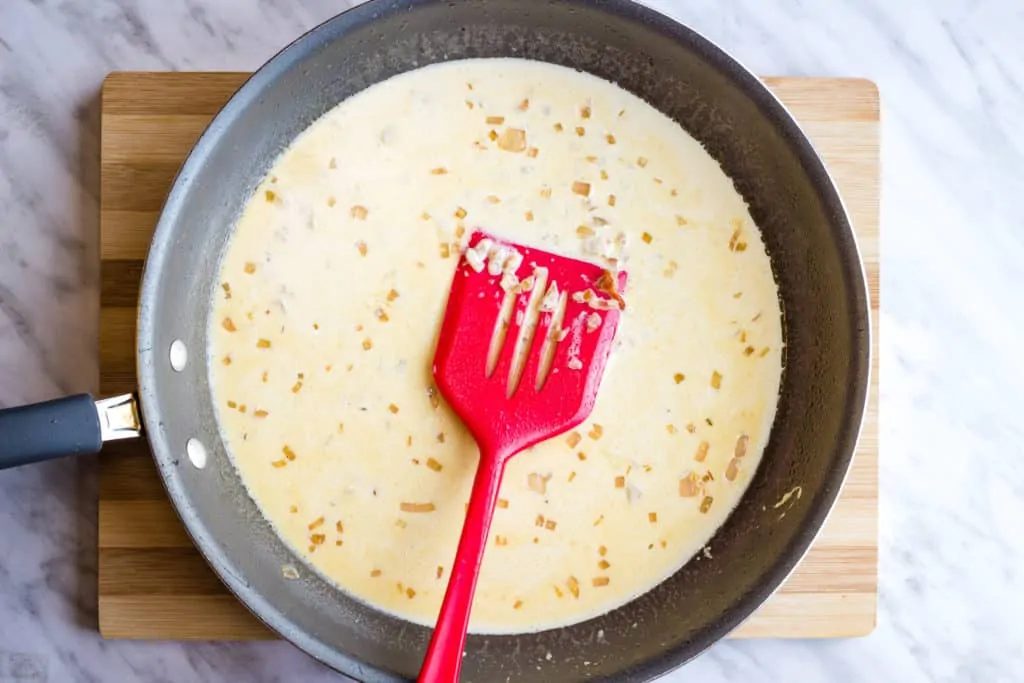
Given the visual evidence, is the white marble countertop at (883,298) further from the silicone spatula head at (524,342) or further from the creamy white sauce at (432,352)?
the silicone spatula head at (524,342)

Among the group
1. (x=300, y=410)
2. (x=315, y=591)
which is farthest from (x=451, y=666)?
(x=300, y=410)

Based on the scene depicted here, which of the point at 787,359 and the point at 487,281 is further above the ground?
the point at 487,281

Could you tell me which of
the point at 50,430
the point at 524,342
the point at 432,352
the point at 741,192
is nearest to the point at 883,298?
the point at 741,192

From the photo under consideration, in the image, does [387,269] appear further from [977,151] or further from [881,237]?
[977,151]

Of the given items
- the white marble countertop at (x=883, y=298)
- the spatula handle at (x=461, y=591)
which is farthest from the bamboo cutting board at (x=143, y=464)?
the spatula handle at (x=461, y=591)

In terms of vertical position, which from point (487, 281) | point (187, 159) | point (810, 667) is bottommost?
point (810, 667)

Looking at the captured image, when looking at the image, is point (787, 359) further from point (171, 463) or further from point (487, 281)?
point (171, 463)

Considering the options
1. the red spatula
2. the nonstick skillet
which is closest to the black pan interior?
the nonstick skillet

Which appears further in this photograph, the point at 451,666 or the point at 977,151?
the point at 977,151
